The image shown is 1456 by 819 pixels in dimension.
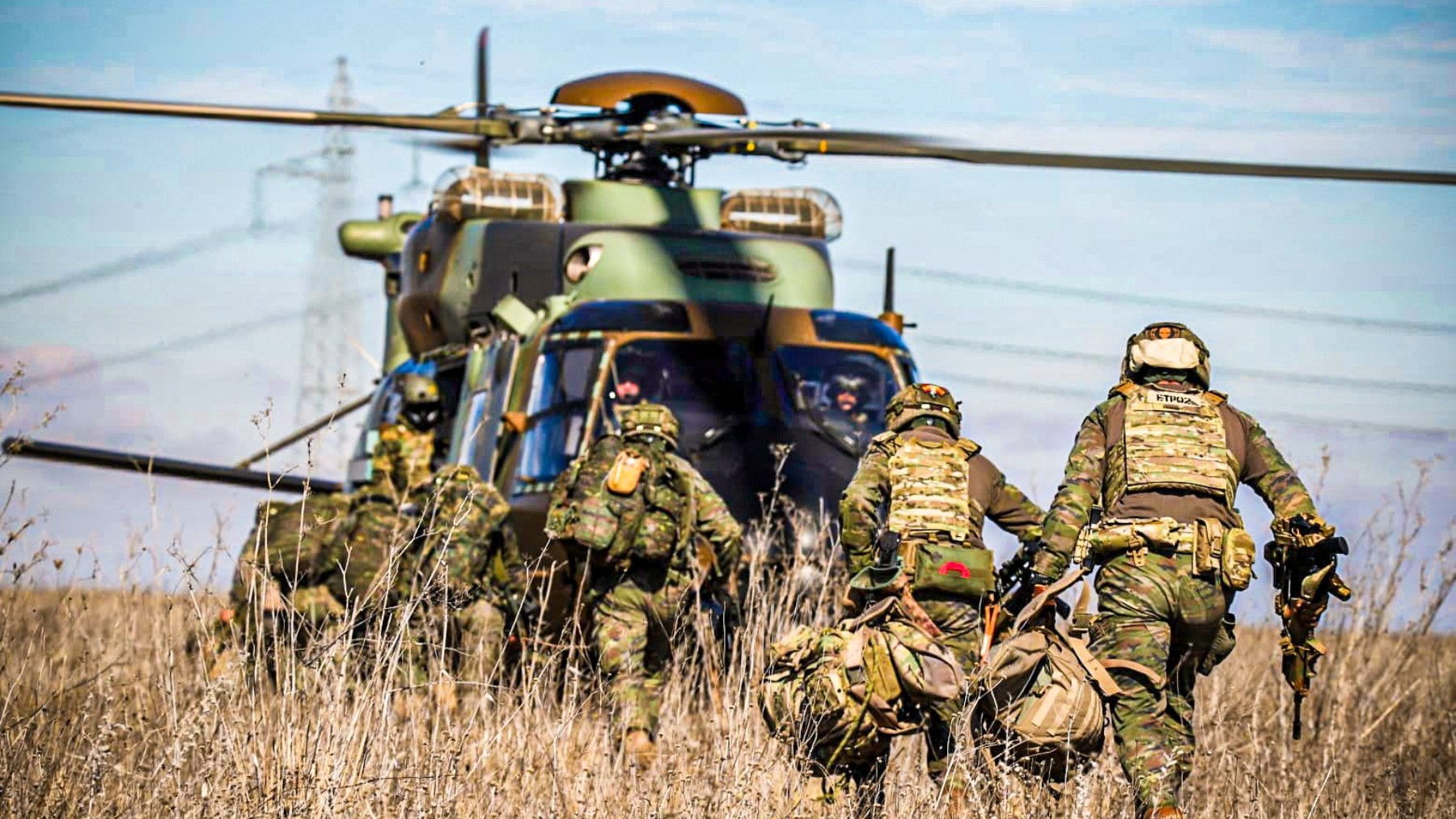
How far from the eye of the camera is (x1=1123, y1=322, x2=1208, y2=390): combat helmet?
21.4 feet

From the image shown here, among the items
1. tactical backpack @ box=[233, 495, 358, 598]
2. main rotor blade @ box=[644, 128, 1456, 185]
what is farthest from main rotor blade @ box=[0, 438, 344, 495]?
main rotor blade @ box=[644, 128, 1456, 185]

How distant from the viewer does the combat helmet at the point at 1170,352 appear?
6.53m

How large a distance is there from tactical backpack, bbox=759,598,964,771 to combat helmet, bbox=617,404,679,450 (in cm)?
227

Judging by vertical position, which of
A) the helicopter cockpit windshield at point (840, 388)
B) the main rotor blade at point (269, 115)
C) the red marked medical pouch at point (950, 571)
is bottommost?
the red marked medical pouch at point (950, 571)

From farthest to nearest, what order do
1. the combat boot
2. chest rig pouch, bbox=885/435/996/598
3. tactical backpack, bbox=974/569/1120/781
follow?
the combat boot
chest rig pouch, bbox=885/435/996/598
tactical backpack, bbox=974/569/1120/781

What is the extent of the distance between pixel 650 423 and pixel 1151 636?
2.79 metres

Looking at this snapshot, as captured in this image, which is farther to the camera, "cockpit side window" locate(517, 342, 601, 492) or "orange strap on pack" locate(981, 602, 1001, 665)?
"cockpit side window" locate(517, 342, 601, 492)

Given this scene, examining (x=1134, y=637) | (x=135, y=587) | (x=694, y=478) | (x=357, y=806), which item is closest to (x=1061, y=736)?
(x=1134, y=637)

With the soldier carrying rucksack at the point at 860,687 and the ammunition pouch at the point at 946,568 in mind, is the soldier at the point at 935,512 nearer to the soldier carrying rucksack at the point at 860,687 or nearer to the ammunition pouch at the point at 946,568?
the ammunition pouch at the point at 946,568

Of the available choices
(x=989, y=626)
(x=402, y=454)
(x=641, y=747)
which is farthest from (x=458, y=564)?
(x=989, y=626)

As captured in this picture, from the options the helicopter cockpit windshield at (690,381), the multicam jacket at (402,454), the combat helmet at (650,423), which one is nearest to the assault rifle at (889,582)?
the combat helmet at (650,423)

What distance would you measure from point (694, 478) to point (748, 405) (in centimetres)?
139

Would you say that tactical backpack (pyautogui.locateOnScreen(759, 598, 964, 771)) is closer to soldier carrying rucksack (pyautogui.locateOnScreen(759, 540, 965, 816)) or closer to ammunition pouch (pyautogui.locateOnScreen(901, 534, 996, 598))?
soldier carrying rucksack (pyautogui.locateOnScreen(759, 540, 965, 816))

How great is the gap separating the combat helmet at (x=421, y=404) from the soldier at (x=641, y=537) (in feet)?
10.2
